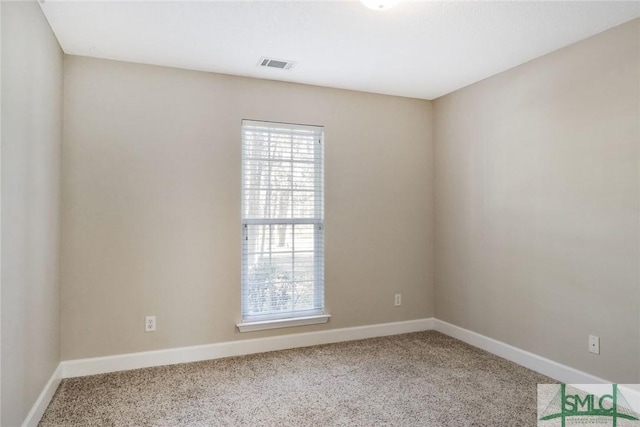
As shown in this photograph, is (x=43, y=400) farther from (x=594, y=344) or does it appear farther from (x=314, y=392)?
(x=594, y=344)

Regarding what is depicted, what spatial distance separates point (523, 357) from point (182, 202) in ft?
9.76

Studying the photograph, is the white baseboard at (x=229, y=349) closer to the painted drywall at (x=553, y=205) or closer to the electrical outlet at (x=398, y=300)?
the electrical outlet at (x=398, y=300)

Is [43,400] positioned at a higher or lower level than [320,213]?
lower

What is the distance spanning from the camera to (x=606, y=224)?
8.19 feet

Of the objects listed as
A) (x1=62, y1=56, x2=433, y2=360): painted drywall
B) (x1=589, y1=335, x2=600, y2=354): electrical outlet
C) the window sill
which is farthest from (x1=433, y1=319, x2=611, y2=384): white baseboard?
the window sill

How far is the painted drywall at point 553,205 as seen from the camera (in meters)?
2.41

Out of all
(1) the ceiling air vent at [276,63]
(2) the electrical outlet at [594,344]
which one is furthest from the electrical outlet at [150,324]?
(2) the electrical outlet at [594,344]

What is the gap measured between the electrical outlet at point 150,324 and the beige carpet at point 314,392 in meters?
0.30

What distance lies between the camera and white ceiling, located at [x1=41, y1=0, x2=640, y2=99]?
2.23 m

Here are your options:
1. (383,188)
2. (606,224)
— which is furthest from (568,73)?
(383,188)

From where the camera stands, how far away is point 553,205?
9.30 feet

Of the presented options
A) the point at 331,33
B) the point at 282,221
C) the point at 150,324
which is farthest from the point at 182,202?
the point at 331,33

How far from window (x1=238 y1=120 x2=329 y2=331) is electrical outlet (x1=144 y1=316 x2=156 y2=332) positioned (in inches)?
27.3

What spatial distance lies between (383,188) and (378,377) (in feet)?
5.90
